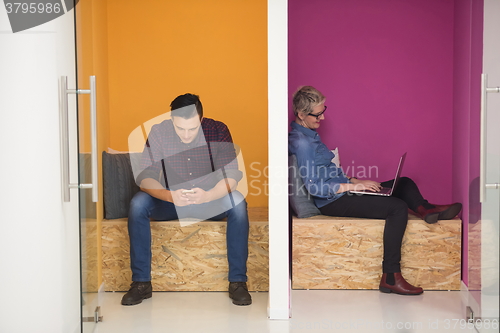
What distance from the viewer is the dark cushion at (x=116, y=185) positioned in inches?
133

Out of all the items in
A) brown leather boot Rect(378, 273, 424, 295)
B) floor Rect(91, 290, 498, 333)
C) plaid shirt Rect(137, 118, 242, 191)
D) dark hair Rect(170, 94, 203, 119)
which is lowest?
floor Rect(91, 290, 498, 333)

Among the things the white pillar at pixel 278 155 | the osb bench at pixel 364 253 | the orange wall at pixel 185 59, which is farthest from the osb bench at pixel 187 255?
the orange wall at pixel 185 59

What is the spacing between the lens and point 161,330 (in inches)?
106

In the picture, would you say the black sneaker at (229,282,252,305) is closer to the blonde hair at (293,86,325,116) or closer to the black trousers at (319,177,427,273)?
the black trousers at (319,177,427,273)

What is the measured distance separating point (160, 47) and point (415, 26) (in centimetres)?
187

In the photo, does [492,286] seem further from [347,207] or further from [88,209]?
[88,209]

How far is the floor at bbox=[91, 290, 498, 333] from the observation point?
2.71m

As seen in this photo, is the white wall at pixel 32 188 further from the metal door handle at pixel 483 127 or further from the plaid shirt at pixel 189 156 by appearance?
the metal door handle at pixel 483 127

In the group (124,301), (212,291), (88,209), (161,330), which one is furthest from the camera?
(212,291)

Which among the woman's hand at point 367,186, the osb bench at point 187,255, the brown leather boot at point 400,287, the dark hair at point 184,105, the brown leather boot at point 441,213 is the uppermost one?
the dark hair at point 184,105

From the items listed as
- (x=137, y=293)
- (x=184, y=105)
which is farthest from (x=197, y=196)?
(x=137, y=293)

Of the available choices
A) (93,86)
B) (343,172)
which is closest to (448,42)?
(343,172)

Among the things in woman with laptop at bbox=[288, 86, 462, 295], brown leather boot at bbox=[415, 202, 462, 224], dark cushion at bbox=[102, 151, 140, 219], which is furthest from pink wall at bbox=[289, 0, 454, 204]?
dark cushion at bbox=[102, 151, 140, 219]

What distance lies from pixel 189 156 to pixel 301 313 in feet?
3.87
